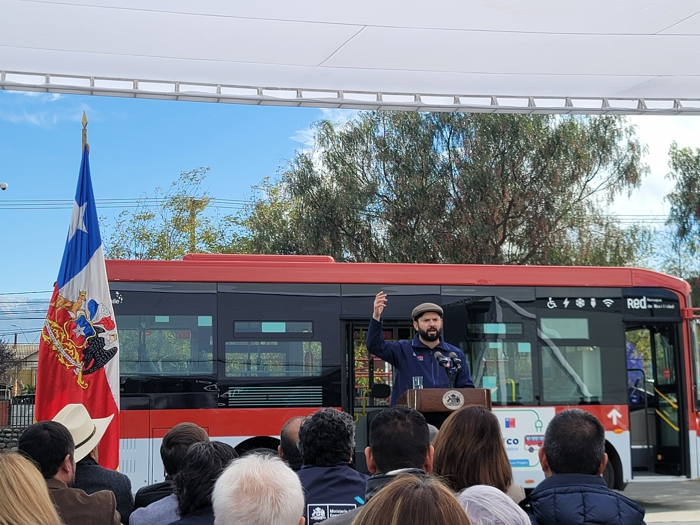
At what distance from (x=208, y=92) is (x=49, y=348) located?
235cm

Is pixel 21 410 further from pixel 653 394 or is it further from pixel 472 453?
pixel 472 453

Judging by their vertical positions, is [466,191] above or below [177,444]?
above

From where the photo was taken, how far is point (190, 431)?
15.8ft

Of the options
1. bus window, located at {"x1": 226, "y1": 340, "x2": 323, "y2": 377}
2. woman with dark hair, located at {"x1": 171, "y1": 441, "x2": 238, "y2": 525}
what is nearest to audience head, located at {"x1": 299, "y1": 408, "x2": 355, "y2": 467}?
woman with dark hair, located at {"x1": 171, "y1": 441, "x2": 238, "y2": 525}

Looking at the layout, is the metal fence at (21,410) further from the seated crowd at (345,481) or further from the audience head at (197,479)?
Result: the audience head at (197,479)

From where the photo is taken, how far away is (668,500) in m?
13.8

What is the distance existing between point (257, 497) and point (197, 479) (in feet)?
3.38

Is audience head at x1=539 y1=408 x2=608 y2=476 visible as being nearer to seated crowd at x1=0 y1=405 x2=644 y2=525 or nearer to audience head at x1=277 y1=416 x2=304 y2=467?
seated crowd at x1=0 y1=405 x2=644 y2=525

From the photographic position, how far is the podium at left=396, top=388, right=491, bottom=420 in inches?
214

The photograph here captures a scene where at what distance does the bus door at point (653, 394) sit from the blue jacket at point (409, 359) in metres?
6.11

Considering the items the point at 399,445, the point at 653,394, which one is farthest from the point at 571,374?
the point at 399,445

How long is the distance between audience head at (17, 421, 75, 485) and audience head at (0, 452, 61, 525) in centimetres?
169

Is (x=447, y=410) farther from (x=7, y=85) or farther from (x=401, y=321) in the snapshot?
(x=401, y=321)

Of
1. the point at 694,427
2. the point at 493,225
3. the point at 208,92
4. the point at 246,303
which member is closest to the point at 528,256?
the point at 493,225
